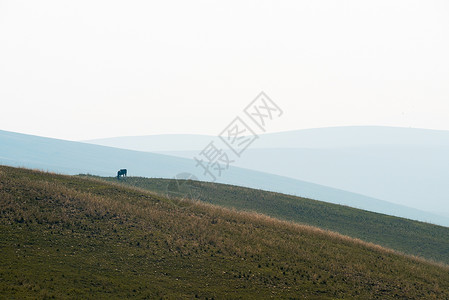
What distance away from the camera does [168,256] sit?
2919 centimetres

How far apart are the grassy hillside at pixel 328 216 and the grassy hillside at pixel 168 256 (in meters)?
13.0

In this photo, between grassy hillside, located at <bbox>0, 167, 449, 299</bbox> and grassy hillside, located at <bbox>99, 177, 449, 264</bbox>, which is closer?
grassy hillside, located at <bbox>0, 167, 449, 299</bbox>

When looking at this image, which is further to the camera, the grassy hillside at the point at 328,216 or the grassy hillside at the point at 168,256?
the grassy hillside at the point at 328,216

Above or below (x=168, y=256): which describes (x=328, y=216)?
above

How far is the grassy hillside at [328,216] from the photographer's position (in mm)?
52594

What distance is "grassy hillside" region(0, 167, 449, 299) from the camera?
2375 cm

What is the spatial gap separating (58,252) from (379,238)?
1638 inches

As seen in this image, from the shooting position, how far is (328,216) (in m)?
61.2

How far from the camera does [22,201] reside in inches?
1273

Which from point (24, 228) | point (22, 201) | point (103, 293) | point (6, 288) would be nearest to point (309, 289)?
point (103, 293)

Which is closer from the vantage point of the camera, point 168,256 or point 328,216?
point 168,256

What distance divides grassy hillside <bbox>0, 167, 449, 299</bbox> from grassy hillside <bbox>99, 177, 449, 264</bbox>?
42.6 ft

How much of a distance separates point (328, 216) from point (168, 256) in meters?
37.8

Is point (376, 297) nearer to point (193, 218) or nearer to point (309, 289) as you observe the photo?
point (309, 289)
